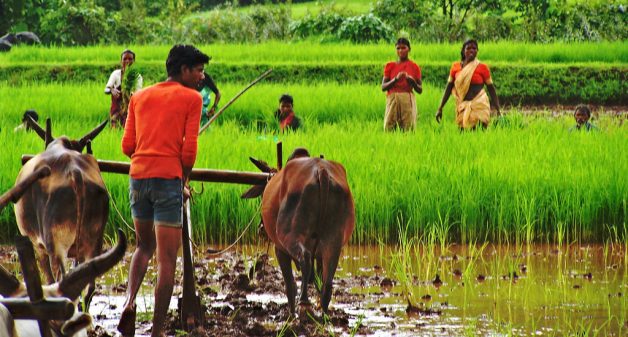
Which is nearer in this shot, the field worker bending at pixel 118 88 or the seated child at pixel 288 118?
the seated child at pixel 288 118

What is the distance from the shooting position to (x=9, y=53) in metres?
19.4

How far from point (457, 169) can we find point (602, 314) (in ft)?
9.84

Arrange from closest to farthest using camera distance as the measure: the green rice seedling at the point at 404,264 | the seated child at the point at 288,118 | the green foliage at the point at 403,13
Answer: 1. the green rice seedling at the point at 404,264
2. the seated child at the point at 288,118
3. the green foliage at the point at 403,13

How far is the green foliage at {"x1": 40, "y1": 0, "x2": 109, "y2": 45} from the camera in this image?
24.7 m

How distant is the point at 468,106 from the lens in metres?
11.4

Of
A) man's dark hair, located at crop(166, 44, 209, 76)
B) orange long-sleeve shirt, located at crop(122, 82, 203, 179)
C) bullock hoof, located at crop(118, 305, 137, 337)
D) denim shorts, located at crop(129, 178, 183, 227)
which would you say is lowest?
bullock hoof, located at crop(118, 305, 137, 337)

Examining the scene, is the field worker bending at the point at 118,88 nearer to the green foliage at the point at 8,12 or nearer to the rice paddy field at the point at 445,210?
the rice paddy field at the point at 445,210

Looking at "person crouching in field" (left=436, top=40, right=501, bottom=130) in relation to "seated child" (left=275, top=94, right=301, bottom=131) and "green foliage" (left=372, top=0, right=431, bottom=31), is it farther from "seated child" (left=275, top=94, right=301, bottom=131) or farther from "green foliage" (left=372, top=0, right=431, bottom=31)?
"green foliage" (left=372, top=0, right=431, bottom=31)

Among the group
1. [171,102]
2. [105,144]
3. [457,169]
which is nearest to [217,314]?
[171,102]

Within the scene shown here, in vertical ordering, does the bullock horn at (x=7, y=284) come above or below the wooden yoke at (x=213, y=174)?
above

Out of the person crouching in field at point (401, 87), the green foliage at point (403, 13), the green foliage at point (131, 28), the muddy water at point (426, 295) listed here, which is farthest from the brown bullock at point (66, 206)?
the green foliage at point (131, 28)

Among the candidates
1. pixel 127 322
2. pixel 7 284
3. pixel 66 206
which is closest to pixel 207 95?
pixel 66 206

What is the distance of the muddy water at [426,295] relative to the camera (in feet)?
19.4

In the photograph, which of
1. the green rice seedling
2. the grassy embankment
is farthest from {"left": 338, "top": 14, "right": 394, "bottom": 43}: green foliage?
the green rice seedling
